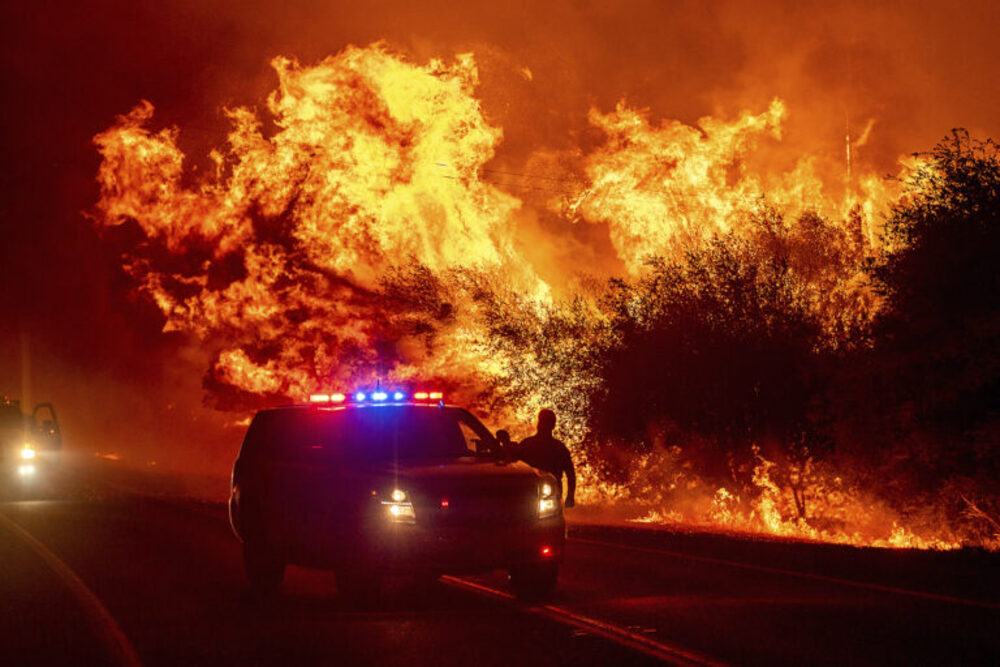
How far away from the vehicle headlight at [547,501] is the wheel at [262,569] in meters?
2.72

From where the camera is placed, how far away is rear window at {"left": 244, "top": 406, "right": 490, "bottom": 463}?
12.3 m

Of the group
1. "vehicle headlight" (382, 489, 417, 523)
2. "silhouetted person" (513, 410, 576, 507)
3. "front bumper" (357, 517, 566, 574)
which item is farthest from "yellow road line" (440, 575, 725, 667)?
"silhouetted person" (513, 410, 576, 507)

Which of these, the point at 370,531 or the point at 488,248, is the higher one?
the point at 488,248

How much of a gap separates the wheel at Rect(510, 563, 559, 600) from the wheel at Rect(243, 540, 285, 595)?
2.39 meters

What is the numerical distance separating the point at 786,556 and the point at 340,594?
16.8 feet

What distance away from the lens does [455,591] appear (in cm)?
1268

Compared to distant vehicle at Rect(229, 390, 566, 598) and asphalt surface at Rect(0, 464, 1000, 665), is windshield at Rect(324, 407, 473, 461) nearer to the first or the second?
distant vehicle at Rect(229, 390, 566, 598)

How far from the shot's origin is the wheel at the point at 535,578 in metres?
12.0

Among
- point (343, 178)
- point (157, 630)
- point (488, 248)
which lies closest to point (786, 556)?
point (157, 630)

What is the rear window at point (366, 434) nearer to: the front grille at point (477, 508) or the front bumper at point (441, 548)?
the front grille at point (477, 508)

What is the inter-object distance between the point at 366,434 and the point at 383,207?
84.0ft

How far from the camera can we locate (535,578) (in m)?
12.0

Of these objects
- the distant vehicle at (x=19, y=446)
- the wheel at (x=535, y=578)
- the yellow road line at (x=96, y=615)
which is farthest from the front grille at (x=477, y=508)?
the distant vehicle at (x=19, y=446)

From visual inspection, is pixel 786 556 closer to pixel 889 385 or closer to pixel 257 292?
pixel 889 385
